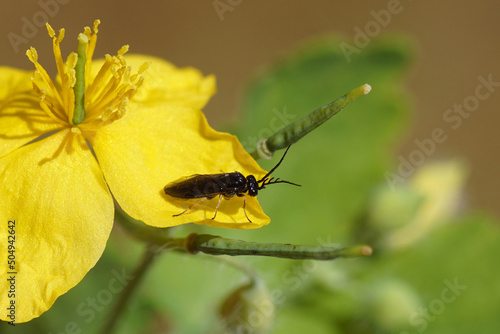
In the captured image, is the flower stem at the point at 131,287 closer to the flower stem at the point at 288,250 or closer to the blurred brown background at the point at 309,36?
the flower stem at the point at 288,250

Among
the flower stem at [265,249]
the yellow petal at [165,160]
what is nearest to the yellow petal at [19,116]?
the yellow petal at [165,160]

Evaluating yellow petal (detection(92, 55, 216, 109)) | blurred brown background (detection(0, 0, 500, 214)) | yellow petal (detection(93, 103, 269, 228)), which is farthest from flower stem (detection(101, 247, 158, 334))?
blurred brown background (detection(0, 0, 500, 214))

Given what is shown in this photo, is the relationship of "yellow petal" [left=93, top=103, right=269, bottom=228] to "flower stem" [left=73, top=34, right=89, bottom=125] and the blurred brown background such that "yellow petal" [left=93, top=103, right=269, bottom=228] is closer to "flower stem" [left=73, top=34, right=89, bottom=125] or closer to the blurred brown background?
"flower stem" [left=73, top=34, right=89, bottom=125]

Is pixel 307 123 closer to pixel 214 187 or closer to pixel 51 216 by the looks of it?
pixel 214 187

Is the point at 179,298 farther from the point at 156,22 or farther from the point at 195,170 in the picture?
the point at 156,22

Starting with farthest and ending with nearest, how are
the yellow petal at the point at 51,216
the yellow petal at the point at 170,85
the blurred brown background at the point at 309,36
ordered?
1. the blurred brown background at the point at 309,36
2. the yellow petal at the point at 170,85
3. the yellow petal at the point at 51,216

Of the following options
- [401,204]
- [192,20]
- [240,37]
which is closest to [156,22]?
[192,20]

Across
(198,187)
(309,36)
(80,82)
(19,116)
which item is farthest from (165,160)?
(309,36)
